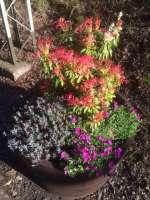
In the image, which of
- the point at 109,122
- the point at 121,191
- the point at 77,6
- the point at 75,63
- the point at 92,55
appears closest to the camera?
the point at 75,63

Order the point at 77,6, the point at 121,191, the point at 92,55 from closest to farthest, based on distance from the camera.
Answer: the point at 92,55
the point at 121,191
the point at 77,6

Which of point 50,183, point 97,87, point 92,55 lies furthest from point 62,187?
point 92,55

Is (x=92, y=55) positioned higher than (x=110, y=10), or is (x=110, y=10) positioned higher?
(x=92, y=55)

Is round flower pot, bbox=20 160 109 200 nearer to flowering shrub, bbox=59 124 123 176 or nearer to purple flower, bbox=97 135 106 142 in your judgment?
flowering shrub, bbox=59 124 123 176

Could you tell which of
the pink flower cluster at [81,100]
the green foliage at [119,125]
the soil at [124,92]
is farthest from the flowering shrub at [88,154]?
the soil at [124,92]

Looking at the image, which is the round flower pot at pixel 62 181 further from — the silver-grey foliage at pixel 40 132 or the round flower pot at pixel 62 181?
the silver-grey foliage at pixel 40 132

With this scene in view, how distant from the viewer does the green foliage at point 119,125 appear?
319 centimetres

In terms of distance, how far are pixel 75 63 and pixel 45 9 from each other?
2830 mm

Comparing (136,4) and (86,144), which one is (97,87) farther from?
(136,4)

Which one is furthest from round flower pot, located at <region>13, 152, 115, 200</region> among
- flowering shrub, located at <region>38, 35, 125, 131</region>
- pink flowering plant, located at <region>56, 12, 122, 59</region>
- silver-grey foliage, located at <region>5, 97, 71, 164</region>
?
pink flowering plant, located at <region>56, 12, 122, 59</region>

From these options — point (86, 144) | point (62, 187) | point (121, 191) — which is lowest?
point (121, 191)

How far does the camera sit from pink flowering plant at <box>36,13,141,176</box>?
2797 mm

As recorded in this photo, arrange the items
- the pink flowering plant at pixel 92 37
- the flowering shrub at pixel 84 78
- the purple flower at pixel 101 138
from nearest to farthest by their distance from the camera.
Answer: the flowering shrub at pixel 84 78 → the pink flowering plant at pixel 92 37 → the purple flower at pixel 101 138

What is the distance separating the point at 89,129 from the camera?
3.16 m
